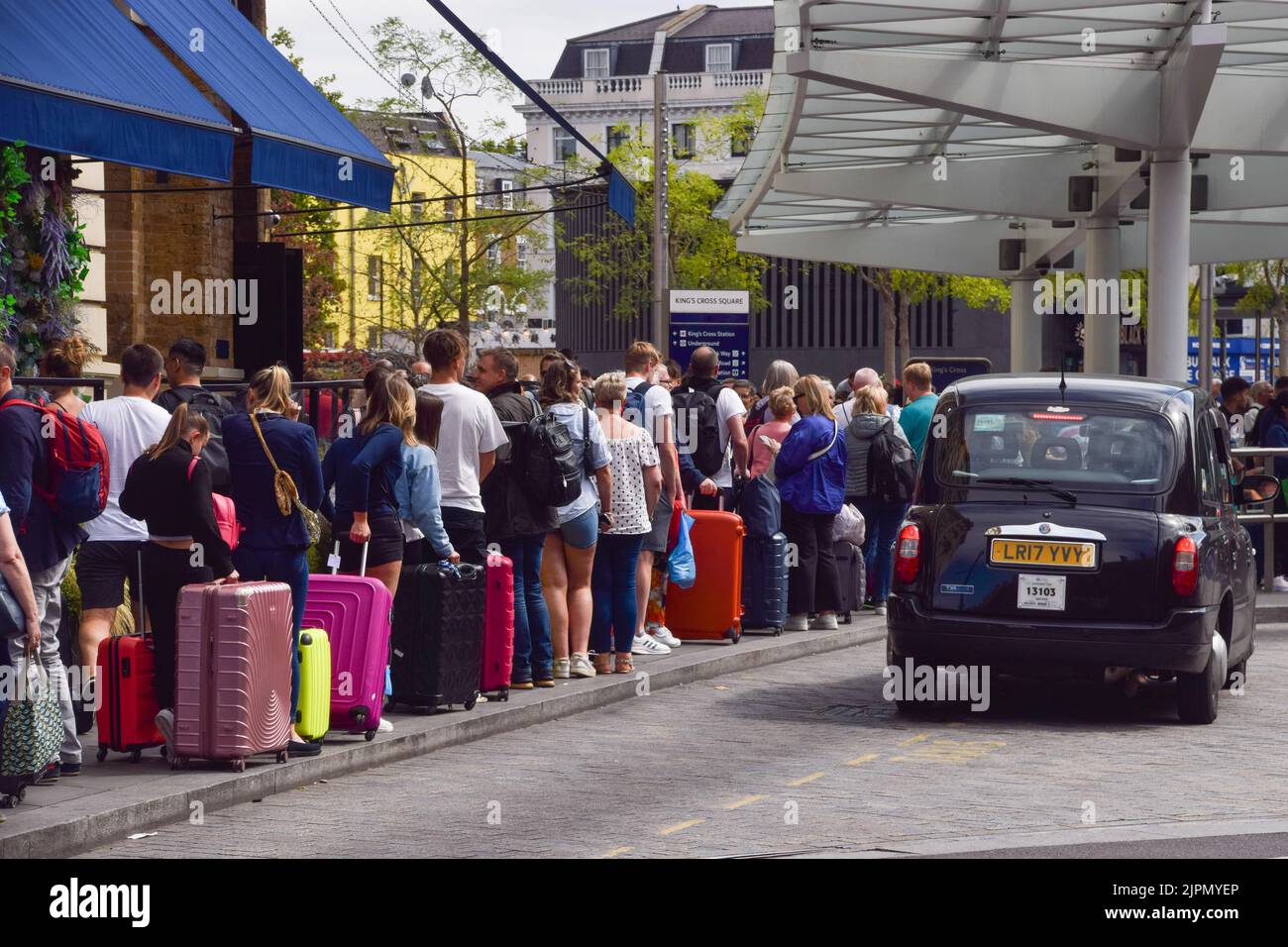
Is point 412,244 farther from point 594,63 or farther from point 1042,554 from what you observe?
point 594,63

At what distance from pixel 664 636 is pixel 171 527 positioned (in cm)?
570

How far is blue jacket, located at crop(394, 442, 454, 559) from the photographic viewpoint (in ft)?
33.5

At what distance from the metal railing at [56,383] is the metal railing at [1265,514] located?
34.1ft

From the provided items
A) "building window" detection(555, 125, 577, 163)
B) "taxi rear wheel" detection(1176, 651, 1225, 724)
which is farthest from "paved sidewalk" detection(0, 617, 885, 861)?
"building window" detection(555, 125, 577, 163)

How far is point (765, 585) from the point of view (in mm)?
14930

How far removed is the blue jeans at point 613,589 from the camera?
12.4m

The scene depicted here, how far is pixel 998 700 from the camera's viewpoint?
12.0m

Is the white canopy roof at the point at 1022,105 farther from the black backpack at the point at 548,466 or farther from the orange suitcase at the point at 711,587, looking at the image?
the black backpack at the point at 548,466

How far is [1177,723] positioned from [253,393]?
5.27 meters

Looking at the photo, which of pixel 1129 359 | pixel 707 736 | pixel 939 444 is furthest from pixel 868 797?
pixel 1129 359

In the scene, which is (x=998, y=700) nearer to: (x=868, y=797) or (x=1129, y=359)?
(x=868, y=797)

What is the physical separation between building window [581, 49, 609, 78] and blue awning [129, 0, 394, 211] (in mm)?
86312

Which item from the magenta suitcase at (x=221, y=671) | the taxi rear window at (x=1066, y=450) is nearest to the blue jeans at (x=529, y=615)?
the taxi rear window at (x=1066, y=450)

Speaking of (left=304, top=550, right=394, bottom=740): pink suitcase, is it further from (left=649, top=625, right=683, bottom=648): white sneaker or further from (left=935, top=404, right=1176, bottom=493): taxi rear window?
(left=649, top=625, right=683, bottom=648): white sneaker
